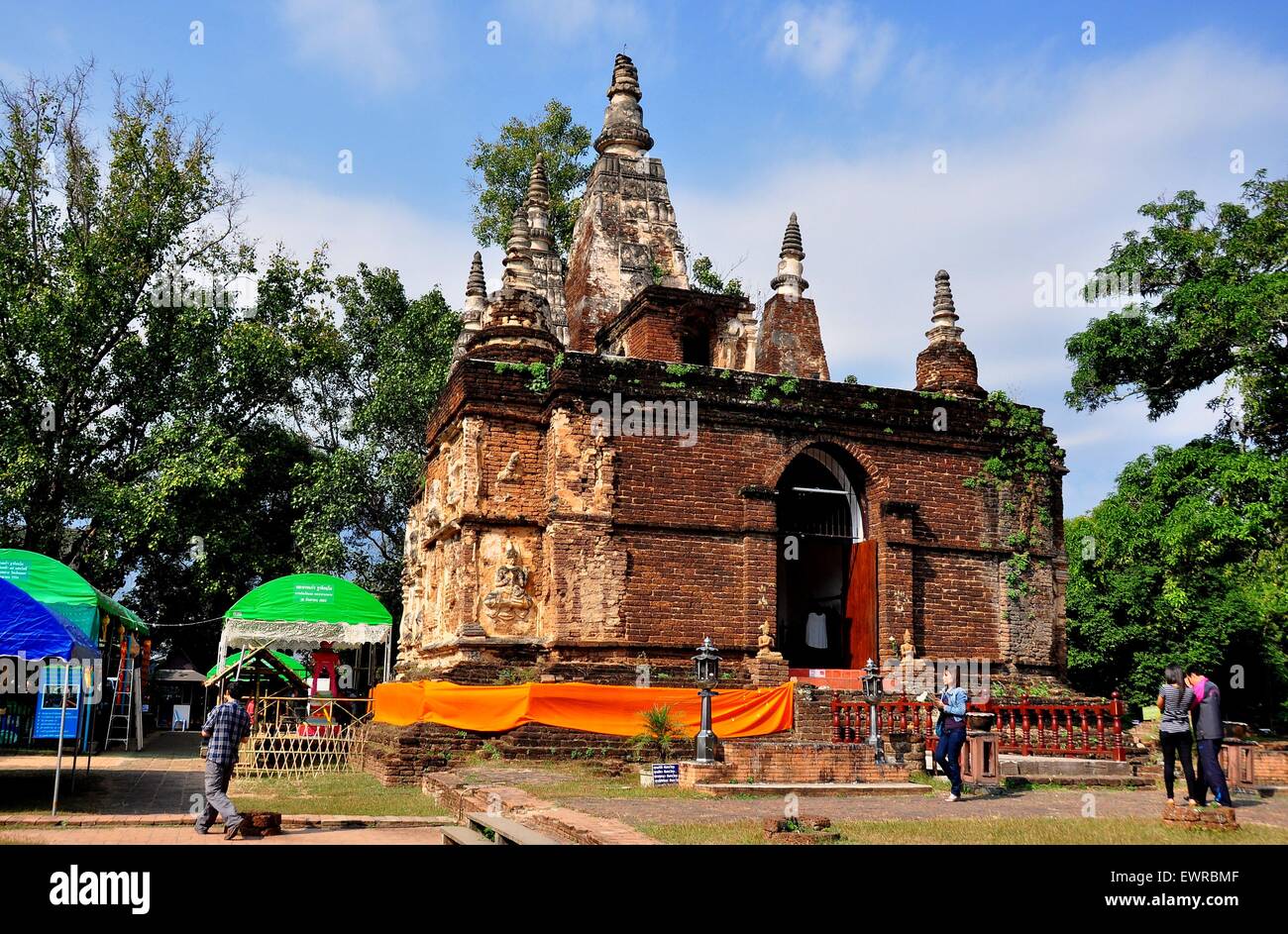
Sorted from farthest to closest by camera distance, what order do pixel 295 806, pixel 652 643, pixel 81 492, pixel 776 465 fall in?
pixel 81 492 < pixel 776 465 < pixel 652 643 < pixel 295 806

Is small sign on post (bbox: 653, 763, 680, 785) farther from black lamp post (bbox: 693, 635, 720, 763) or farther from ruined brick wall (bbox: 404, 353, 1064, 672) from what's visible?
ruined brick wall (bbox: 404, 353, 1064, 672)

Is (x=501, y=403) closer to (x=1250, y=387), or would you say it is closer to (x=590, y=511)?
(x=590, y=511)

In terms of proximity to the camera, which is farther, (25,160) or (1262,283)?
(25,160)

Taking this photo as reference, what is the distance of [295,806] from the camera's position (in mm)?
11797

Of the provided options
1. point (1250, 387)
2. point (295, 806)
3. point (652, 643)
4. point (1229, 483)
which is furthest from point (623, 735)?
point (1250, 387)

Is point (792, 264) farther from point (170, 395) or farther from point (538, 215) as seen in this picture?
point (170, 395)

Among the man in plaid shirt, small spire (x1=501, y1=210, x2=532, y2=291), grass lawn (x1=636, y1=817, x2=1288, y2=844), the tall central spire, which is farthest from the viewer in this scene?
the tall central spire

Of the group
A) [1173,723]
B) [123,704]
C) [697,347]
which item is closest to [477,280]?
[697,347]

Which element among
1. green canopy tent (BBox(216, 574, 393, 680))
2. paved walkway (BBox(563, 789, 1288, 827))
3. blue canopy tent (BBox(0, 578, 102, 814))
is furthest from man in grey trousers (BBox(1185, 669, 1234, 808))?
green canopy tent (BBox(216, 574, 393, 680))

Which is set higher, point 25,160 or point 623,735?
point 25,160

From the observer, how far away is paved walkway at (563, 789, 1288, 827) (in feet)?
32.8

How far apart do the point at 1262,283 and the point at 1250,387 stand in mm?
1989

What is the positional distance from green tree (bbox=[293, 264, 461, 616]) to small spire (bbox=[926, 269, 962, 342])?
530 inches

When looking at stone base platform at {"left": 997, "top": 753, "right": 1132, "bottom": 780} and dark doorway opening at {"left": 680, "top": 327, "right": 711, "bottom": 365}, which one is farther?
dark doorway opening at {"left": 680, "top": 327, "right": 711, "bottom": 365}
